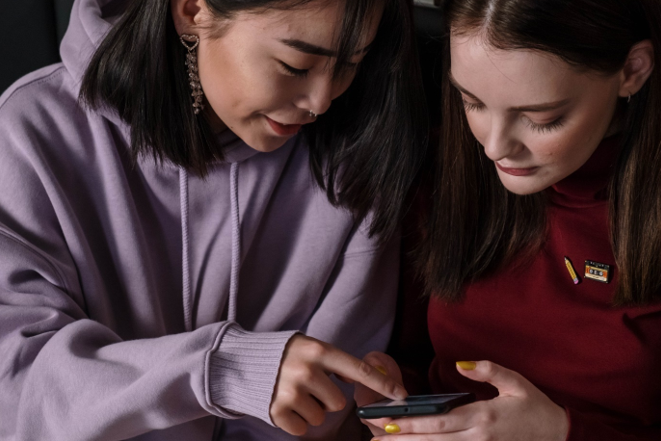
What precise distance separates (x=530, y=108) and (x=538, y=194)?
0.91ft

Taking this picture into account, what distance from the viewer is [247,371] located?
1.07 metres

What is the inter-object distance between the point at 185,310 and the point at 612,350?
70 centimetres

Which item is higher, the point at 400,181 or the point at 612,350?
the point at 400,181

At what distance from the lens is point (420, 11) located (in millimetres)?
1385

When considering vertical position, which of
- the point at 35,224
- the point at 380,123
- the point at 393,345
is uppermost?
the point at 380,123

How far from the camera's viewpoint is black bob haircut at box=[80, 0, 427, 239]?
1100mm

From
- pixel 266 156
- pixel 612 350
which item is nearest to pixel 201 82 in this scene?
pixel 266 156

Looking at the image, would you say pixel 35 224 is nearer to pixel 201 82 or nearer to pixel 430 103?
pixel 201 82

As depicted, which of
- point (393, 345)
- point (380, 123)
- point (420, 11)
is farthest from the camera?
point (393, 345)

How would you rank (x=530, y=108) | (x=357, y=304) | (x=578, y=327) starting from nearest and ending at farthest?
(x=530, y=108)
(x=578, y=327)
(x=357, y=304)

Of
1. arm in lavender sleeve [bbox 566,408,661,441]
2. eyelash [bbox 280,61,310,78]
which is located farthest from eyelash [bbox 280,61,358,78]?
arm in lavender sleeve [bbox 566,408,661,441]

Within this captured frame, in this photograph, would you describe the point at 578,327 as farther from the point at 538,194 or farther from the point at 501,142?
the point at 501,142

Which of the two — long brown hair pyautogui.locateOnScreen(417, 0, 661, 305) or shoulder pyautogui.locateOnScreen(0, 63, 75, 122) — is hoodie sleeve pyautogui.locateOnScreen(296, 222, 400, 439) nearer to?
long brown hair pyautogui.locateOnScreen(417, 0, 661, 305)

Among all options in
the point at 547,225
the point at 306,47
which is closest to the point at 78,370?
the point at 306,47
